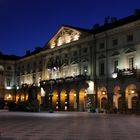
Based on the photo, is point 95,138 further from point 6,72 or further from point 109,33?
point 6,72

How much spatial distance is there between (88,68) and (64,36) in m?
12.9

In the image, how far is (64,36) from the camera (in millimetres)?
77438

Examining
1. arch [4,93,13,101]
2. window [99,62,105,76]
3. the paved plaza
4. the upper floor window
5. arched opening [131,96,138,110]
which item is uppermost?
the upper floor window

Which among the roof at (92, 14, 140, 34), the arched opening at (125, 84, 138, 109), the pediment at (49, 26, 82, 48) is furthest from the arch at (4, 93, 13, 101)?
the arched opening at (125, 84, 138, 109)

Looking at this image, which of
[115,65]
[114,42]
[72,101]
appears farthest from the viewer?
[72,101]

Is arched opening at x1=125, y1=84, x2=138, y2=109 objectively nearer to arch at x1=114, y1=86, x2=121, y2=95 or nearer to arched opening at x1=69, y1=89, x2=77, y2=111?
arch at x1=114, y1=86, x2=121, y2=95

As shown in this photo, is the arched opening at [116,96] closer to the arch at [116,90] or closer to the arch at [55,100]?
the arch at [116,90]

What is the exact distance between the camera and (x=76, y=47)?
238 feet

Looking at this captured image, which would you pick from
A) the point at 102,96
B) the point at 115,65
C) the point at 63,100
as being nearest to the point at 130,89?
the point at 115,65

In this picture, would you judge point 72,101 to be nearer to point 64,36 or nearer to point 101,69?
point 101,69

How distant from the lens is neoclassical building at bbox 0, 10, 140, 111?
189 ft

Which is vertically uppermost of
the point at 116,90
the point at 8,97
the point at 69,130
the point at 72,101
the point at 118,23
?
the point at 118,23

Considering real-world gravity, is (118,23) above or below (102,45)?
above

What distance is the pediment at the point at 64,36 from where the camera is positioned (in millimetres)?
73750
